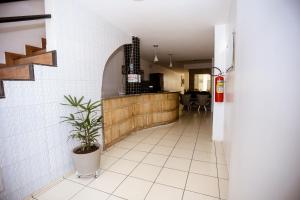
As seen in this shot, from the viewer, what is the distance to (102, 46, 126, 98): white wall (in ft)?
16.8

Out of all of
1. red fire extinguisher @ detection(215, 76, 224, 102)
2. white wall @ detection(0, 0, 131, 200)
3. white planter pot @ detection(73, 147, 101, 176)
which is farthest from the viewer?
red fire extinguisher @ detection(215, 76, 224, 102)

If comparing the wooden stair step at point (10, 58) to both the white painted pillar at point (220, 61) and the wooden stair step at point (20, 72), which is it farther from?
the white painted pillar at point (220, 61)

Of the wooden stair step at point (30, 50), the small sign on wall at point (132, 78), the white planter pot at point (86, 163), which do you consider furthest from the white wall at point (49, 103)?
the small sign on wall at point (132, 78)

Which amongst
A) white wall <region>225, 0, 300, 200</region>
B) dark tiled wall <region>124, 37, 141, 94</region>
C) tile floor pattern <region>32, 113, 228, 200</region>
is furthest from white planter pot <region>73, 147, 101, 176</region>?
dark tiled wall <region>124, 37, 141, 94</region>

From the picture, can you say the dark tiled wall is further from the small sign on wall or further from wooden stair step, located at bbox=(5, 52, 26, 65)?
wooden stair step, located at bbox=(5, 52, 26, 65)

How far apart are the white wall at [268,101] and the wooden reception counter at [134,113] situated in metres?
2.44

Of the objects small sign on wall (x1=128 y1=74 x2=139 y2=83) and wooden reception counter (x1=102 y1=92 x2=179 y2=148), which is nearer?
wooden reception counter (x1=102 y1=92 x2=179 y2=148)

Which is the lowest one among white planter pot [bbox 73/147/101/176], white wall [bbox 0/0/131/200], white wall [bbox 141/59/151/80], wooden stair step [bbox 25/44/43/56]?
white planter pot [bbox 73/147/101/176]

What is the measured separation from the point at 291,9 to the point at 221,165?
217cm

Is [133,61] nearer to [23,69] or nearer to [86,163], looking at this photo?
[23,69]

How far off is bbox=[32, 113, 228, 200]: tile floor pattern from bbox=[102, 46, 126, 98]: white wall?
243 cm

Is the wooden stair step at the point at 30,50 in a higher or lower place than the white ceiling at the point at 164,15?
lower

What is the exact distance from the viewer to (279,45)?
3.71 feet

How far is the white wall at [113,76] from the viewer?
5.12 metres
